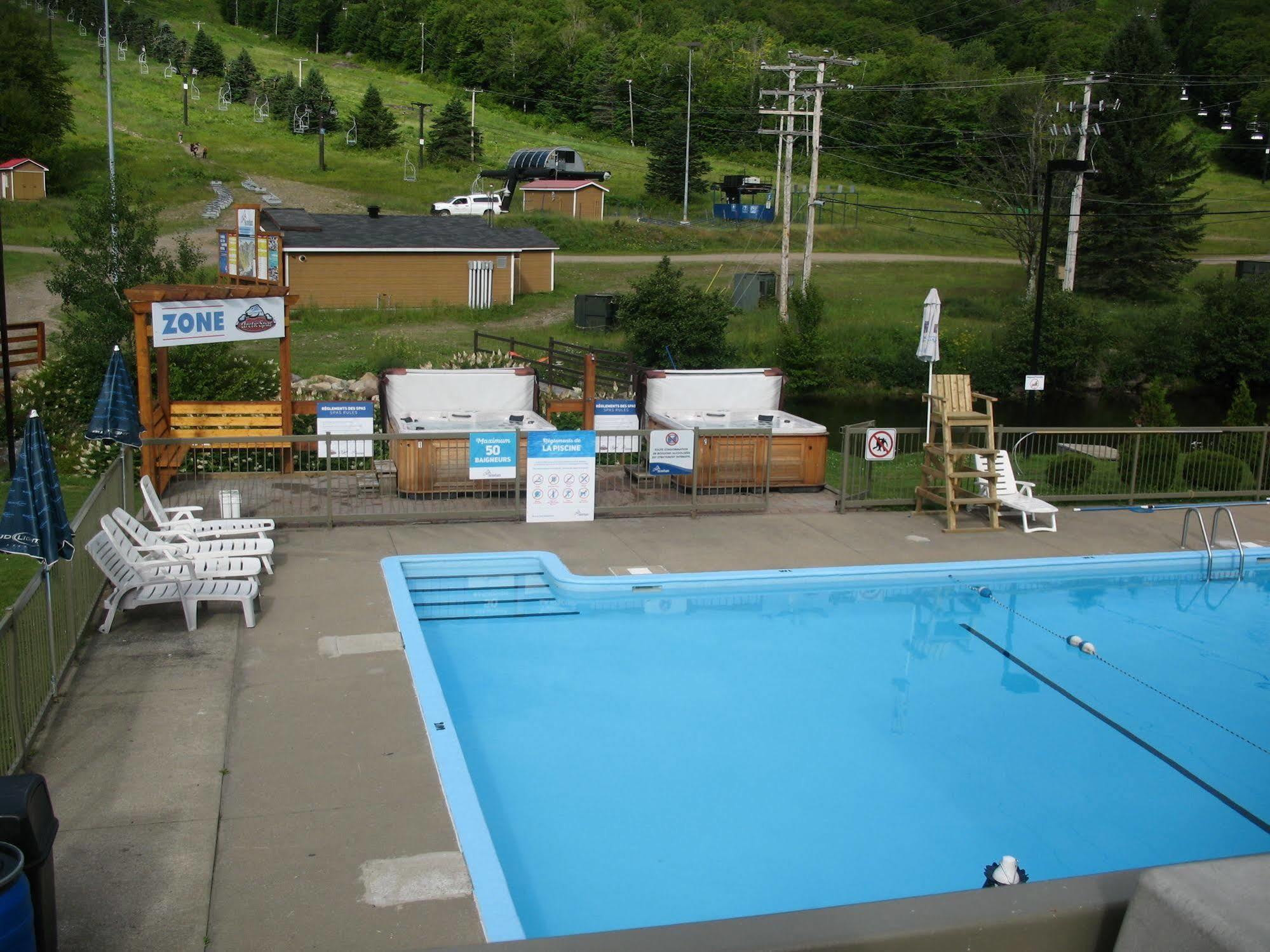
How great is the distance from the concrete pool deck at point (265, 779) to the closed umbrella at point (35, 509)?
1430 millimetres

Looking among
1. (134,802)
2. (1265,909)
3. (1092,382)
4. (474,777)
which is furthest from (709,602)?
(1092,382)

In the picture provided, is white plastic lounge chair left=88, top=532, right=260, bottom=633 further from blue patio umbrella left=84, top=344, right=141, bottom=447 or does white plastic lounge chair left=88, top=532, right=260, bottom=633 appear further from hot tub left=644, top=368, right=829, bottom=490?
hot tub left=644, top=368, right=829, bottom=490

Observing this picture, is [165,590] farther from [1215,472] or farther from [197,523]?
[1215,472]

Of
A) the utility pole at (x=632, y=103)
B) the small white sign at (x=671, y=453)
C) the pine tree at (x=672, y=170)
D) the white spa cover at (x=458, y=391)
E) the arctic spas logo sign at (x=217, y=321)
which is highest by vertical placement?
the utility pole at (x=632, y=103)

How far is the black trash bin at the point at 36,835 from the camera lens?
5.49 meters

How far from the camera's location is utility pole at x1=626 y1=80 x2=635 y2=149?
98.1 metres

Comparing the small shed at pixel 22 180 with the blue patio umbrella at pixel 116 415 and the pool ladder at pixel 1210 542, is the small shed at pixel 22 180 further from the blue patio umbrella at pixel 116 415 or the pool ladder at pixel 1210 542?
the pool ladder at pixel 1210 542

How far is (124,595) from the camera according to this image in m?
11.3

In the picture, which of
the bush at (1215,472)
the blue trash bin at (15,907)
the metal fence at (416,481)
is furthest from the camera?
the bush at (1215,472)

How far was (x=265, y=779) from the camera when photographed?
329 inches

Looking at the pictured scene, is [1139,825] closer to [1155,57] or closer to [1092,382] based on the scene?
[1092,382]

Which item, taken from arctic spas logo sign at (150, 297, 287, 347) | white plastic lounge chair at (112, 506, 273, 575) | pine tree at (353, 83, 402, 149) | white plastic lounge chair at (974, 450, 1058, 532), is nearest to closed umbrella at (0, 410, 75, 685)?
white plastic lounge chair at (112, 506, 273, 575)

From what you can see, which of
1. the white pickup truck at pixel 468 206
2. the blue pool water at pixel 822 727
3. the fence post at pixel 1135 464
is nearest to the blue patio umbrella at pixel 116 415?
the blue pool water at pixel 822 727

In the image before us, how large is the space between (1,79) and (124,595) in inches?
2737
